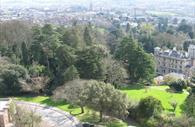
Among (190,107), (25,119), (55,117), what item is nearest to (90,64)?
(55,117)

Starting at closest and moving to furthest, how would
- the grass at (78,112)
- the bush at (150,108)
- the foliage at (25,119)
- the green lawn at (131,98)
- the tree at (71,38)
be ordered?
the foliage at (25,119) < the bush at (150,108) < the grass at (78,112) < the green lawn at (131,98) < the tree at (71,38)

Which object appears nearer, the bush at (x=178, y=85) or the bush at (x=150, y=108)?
the bush at (x=150, y=108)

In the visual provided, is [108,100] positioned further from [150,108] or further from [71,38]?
[71,38]

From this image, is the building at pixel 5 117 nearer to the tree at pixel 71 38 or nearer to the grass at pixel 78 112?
the grass at pixel 78 112

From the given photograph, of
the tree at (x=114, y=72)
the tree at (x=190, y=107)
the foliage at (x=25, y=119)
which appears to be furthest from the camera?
the tree at (x=114, y=72)

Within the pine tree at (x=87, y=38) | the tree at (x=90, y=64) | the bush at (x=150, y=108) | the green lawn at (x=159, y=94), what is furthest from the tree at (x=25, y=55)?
the bush at (x=150, y=108)

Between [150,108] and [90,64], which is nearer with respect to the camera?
[150,108]

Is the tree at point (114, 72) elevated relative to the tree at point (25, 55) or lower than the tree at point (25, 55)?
lower

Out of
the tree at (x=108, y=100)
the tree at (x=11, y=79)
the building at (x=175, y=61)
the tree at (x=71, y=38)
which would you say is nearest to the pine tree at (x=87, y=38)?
the tree at (x=71, y=38)

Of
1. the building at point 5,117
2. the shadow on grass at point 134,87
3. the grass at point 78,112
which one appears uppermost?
the building at point 5,117
